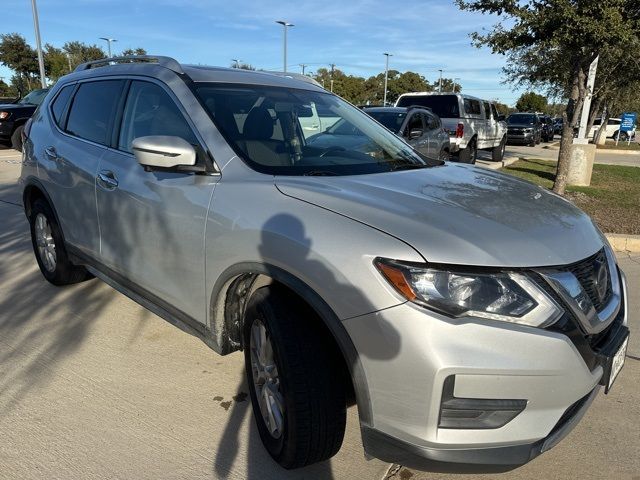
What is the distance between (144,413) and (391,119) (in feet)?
25.5

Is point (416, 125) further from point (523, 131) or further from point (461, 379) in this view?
point (523, 131)

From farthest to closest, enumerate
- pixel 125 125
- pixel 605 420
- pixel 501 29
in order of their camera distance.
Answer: pixel 501 29, pixel 125 125, pixel 605 420

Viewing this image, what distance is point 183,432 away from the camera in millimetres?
2676

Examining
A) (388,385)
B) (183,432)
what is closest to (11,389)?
(183,432)

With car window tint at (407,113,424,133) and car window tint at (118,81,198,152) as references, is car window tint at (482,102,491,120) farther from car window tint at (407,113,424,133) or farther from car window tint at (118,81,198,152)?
car window tint at (118,81,198,152)

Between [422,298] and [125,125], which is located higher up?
[125,125]

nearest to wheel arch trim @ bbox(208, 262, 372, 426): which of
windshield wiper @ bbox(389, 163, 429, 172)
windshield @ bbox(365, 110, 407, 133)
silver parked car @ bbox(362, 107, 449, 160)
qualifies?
windshield wiper @ bbox(389, 163, 429, 172)

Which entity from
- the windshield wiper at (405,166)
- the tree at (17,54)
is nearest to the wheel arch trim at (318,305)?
the windshield wiper at (405,166)

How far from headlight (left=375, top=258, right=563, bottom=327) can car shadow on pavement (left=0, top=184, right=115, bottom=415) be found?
2.34m

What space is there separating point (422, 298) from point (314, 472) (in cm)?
113

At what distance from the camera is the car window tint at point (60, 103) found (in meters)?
4.15

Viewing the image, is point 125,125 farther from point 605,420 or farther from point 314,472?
point 605,420

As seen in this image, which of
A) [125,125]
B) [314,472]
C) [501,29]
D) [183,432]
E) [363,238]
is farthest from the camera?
[501,29]

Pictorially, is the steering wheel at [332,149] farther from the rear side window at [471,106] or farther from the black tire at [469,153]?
the rear side window at [471,106]
